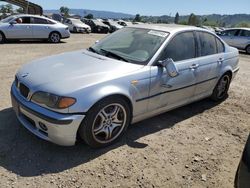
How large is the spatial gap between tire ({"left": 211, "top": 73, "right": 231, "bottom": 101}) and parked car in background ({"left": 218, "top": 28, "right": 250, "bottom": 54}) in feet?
40.5

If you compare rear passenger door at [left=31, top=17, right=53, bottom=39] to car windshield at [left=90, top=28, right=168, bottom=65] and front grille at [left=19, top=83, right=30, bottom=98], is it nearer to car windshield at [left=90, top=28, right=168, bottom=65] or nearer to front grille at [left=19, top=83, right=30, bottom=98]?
car windshield at [left=90, top=28, right=168, bottom=65]

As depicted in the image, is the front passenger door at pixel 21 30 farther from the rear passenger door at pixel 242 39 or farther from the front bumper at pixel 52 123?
the rear passenger door at pixel 242 39

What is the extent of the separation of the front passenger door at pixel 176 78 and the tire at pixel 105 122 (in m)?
0.53

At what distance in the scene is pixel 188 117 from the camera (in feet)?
16.4

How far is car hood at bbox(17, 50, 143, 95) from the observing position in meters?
3.40

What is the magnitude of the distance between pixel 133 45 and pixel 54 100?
1.70 meters

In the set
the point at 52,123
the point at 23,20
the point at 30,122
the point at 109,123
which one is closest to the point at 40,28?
the point at 23,20

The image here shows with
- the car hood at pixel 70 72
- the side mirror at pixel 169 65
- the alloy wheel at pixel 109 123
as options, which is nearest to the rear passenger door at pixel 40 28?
the car hood at pixel 70 72

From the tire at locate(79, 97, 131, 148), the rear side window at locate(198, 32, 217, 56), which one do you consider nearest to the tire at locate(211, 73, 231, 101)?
the rear side window at locate(198, 32, 217, 56)

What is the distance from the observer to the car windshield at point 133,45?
4152 mm

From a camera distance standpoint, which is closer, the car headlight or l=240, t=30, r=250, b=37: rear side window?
the car headlight

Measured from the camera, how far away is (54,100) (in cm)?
327

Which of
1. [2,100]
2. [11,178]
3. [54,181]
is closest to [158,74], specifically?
[54,181]

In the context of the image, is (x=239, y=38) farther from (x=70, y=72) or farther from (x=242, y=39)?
(x=70, y=72)
